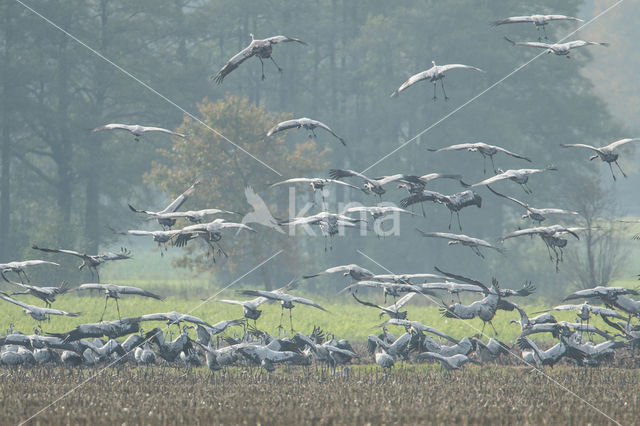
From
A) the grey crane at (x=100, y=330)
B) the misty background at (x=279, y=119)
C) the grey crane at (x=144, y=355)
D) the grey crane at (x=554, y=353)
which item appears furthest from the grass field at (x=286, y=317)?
the grey crane at (x=100, y=330)

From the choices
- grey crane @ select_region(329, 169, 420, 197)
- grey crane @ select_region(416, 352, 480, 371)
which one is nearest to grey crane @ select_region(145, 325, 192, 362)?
grey crane @ select_region(329, 169, 420, 197)

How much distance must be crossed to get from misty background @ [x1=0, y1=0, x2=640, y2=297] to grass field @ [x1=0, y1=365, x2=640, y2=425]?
1015 inches

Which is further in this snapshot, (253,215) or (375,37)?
(375,37)

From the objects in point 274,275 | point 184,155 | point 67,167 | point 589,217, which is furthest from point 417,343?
point 67,167

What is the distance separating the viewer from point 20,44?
56.2 metres

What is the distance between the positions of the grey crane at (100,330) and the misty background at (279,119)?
961 inches

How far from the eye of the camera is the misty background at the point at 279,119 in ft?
161

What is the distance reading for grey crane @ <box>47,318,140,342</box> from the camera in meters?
22.0

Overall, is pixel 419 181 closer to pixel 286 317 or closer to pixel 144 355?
pixel 144 355

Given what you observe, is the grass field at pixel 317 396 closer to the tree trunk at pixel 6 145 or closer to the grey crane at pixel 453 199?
the grey crane at pixel 453 199

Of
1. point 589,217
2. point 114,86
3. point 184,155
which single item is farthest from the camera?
point 114,86

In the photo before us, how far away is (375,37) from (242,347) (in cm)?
4350

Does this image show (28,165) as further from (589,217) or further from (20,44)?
(589,217)

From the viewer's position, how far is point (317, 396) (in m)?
18.4
